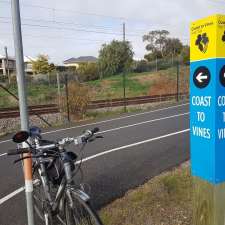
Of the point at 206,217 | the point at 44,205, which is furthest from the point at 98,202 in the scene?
the point at 206,217

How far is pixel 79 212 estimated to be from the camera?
284cm

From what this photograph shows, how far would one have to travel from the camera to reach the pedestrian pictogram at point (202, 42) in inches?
95.1

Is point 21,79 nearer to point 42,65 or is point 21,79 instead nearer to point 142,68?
point 142,68

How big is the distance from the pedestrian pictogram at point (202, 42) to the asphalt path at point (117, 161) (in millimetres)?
2745

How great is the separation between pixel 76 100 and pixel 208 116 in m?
12.5

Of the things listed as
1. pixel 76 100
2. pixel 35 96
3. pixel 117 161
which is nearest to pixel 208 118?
pixel 117 161

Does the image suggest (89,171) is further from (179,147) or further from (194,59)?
(194,59)

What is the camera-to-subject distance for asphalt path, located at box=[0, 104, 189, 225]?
188 inches

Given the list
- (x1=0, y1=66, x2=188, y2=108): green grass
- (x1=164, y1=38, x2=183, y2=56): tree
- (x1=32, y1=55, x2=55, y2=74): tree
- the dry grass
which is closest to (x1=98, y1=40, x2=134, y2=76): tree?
(x1=32, y1=55, x2=55, y2=74): tree

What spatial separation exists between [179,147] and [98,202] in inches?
141

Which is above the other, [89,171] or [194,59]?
[194,59]

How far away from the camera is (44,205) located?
3.49 m

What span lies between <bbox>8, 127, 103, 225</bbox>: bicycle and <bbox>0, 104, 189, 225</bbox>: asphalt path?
0.98 metres

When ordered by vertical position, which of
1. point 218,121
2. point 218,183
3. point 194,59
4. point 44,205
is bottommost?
point 44,205
